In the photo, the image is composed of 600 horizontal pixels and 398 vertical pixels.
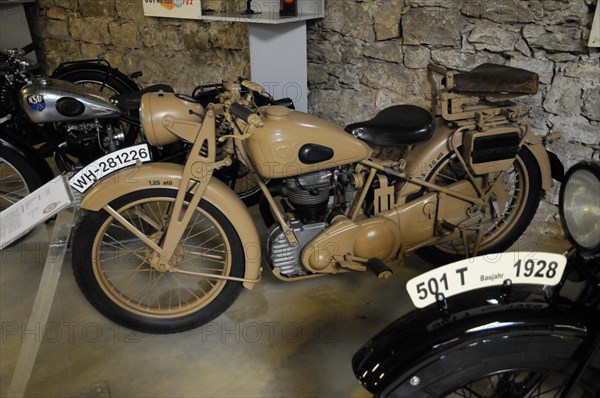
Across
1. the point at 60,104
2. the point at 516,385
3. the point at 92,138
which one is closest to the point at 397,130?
the point at 516,385

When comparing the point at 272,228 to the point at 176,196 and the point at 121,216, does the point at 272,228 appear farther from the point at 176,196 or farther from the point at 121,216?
the point at 121,216

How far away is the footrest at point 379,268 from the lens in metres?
2.34

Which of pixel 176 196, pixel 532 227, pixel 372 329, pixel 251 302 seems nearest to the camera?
pixel 176 196

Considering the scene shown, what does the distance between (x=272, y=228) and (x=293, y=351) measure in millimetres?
568

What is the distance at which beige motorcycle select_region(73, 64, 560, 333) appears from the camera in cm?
224

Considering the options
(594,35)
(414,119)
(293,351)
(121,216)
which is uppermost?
(594,35)

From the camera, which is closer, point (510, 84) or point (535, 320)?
point (535, 320)

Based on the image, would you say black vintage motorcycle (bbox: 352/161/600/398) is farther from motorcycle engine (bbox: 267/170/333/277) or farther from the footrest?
motorcycle engine (bbox: 267/170/333/277)

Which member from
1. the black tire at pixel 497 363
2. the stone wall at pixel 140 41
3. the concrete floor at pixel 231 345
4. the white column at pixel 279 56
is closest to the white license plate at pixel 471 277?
the black tire at pixel 497 363

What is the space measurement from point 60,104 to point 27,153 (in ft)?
1.42

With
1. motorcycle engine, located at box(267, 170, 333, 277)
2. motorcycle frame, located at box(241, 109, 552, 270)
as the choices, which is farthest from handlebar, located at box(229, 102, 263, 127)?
motorcycle engine, located at box(267, 170, 333, 277)

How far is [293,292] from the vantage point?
2.78 meters

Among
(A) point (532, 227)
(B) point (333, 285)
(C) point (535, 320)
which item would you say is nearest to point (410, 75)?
(A) point (532, 227)

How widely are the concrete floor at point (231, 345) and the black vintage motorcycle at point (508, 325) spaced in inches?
30.6
